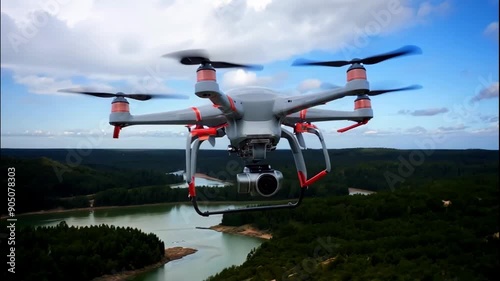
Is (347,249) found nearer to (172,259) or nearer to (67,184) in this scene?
(172,259)

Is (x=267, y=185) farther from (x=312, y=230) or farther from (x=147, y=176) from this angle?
(x=147, y=176)

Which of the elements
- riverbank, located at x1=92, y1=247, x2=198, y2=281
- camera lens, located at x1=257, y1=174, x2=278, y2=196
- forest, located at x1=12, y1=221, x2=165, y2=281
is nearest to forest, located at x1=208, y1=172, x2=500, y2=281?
riverbank, located at x1=92, y1=247, x2=198, y2=281

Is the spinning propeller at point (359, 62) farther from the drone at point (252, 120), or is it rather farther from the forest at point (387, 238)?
the forest at point (387, 238)

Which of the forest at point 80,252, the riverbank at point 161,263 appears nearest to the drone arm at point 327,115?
the forest at point 80,252

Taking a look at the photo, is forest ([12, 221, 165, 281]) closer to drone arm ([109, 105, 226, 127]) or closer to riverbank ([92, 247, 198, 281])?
riverbank ([92, 247, 198, 281])

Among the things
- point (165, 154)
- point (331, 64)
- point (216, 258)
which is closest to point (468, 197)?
point (216, 258)

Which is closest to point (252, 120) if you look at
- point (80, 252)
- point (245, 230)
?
point (80, 252)

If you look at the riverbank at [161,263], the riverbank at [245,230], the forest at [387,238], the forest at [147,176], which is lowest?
the riverbank at [161,263]
